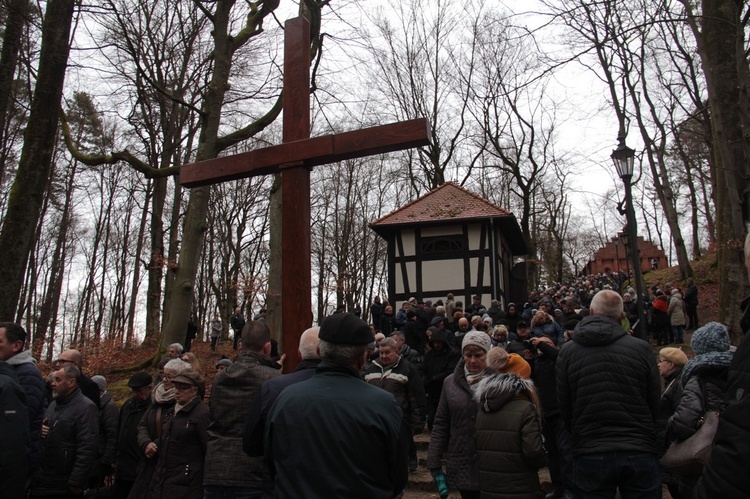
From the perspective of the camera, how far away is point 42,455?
4.82 m

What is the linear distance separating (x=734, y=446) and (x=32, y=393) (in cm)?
447

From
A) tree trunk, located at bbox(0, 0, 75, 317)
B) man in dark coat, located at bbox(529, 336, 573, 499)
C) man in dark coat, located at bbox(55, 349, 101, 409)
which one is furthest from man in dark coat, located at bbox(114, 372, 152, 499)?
man in dark coat, located at bbox(529, 336, 573, 499)

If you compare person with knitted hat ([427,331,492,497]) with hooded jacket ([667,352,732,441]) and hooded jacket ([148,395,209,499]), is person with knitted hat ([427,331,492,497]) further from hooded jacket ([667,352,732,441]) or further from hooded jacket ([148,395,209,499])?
hooded jacket ([148,395,209,499])

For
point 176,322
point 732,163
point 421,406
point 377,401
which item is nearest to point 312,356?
point 377,401

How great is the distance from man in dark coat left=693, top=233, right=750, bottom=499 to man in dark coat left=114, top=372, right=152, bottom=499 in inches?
183

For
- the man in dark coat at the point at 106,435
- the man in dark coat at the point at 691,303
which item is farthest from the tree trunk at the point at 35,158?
the man in dark coat at the point at 691,303

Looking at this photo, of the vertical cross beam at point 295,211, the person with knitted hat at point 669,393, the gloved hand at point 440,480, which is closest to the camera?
the vertical cross beam at point 295,211

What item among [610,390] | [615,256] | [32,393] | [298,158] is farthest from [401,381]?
[615,256]

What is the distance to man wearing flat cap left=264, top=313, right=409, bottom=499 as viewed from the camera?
2328mm

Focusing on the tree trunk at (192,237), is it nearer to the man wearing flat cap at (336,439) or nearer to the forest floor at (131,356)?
the forest floor at (131,356)

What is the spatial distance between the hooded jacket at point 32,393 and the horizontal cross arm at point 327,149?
2.00 metres

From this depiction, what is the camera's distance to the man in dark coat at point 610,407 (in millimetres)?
3623

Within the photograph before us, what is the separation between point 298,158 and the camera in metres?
4.18

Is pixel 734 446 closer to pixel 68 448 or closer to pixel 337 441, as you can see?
pixel 337 441
